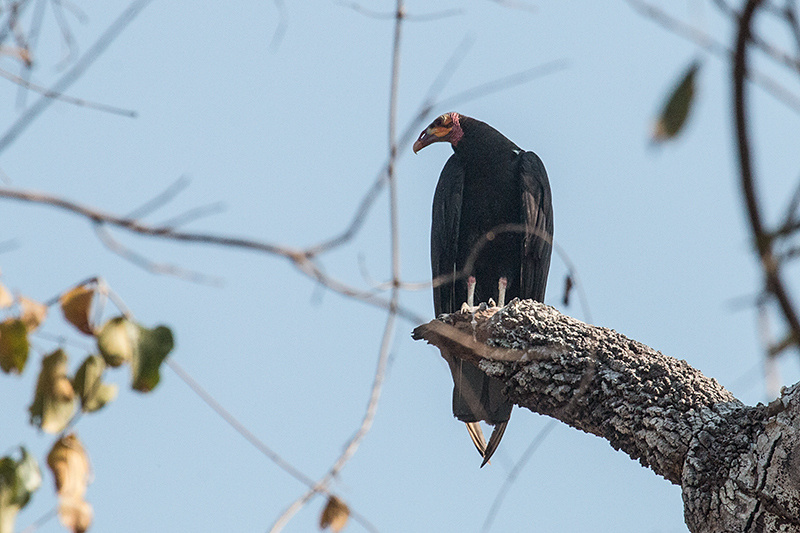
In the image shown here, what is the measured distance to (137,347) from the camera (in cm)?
159

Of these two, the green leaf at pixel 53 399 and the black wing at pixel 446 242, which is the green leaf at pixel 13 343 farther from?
the black wing at pixel 446 242

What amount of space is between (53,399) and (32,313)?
0.17 m

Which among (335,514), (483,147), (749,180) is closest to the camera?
(749,180)

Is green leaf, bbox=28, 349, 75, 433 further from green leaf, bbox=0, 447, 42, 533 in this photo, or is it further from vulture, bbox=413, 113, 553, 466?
vulture, bbox=413, 113, 553, 466

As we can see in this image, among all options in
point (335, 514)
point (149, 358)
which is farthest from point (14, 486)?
point (335, 514)

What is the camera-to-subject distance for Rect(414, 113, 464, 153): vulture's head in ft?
16.7

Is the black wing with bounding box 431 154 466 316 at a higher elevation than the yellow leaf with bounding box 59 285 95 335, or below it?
higher

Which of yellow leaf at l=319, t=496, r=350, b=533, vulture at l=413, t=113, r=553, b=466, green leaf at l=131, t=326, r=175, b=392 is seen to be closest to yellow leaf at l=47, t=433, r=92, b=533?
green leaf at l=131, t=326, r=175, b=392

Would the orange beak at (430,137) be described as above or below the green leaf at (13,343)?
above

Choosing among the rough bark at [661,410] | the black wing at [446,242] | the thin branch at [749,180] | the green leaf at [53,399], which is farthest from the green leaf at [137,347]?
the black wing at [446,242]

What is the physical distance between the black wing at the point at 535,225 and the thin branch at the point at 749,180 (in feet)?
12.0

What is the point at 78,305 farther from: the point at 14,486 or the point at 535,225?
the point at 535,225

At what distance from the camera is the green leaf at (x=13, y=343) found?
1.57 metres

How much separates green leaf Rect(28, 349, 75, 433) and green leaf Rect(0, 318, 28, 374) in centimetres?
5
